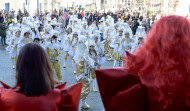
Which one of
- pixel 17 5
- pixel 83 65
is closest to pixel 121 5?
pixel 17 5

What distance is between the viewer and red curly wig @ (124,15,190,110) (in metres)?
2.64

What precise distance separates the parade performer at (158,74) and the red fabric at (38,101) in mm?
424

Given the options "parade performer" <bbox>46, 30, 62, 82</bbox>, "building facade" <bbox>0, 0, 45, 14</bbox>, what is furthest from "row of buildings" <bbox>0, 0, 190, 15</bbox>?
"parade performer" <bbox>46, 30, 62, 82</bbox>

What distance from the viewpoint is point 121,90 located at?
9.31 ft

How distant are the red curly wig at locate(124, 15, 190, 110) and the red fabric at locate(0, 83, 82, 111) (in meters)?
0.75

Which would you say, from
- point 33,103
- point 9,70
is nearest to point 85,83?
point 33,103

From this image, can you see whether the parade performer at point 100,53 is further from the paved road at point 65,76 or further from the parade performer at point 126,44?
the parade performer at point 126,44

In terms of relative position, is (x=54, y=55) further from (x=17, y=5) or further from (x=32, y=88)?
(x=17, y=5)

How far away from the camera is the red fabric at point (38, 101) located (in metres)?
2.94

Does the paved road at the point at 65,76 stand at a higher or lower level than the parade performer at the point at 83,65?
lower

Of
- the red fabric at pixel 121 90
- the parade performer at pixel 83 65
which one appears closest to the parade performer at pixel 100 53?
the parade performer at pixel 83 65

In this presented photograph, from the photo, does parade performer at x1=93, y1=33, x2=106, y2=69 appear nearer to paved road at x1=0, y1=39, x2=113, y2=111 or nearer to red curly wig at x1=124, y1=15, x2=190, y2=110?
paved road at x1=0, y1=39, x2=113, y2=111

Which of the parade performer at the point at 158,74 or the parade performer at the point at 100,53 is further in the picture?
the parade performer at the point at 100,53

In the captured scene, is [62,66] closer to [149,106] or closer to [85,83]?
[85,83]
